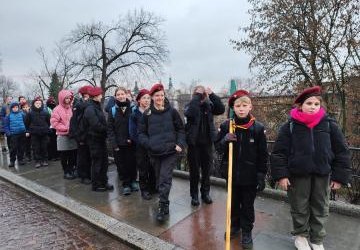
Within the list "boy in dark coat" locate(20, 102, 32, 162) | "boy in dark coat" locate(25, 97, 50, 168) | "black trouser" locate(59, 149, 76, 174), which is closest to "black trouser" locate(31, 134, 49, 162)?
"boy in dark coat" locate(25, 97, 50, 168)

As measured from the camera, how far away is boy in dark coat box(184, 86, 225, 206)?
4824mm

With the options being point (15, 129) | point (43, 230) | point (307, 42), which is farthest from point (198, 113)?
point (307, 42)

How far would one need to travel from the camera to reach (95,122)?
5996mm

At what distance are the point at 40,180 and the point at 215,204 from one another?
13.9ft

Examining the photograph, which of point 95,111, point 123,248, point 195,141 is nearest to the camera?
point 123,248

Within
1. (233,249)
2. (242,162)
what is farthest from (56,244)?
(242,162)

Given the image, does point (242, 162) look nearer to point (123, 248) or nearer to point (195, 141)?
point (195, 141)

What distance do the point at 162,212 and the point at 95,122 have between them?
2.21 metres

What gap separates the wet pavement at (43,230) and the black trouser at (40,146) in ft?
9.05

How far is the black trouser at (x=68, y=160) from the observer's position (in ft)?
24.2

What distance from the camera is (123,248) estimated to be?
4160 mm

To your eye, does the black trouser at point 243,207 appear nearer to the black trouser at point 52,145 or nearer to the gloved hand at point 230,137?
the gloved hand at point 230,137

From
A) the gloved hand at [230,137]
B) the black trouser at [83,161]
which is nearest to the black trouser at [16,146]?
the black trouser at [83,161]

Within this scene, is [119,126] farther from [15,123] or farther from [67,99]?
[15,123]
